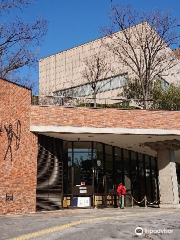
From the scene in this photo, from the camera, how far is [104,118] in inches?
813

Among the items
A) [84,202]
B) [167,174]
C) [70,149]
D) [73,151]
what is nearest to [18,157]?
[70,149]

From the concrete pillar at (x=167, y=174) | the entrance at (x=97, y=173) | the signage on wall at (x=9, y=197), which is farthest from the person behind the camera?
the concrete pillar at (x=167, y=174)

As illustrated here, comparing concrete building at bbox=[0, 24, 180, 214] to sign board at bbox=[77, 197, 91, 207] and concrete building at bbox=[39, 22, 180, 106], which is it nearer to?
sign board at bbox=[77, 197, 91, 207]

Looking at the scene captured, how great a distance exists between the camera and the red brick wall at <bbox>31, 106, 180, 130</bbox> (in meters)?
19.6

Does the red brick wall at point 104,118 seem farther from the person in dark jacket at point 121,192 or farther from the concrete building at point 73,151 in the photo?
the person in dark jacket at point 121,192

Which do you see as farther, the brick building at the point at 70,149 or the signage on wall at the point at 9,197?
the brick building at the point at 70,149

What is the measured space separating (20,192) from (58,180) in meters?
3.43

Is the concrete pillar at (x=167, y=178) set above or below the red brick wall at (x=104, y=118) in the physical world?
below

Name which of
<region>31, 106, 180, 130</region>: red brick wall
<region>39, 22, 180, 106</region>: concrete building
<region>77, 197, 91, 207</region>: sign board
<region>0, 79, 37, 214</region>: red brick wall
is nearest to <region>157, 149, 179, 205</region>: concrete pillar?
<region>31, 106, 180, 130</region>: red brick wall

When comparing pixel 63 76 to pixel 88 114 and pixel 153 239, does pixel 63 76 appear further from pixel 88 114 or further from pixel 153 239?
pixel 153 239

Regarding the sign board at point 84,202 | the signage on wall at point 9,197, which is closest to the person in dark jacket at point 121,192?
the sign board at point 84,202

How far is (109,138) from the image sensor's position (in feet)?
72.4

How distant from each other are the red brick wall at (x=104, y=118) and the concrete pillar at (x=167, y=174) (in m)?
2.41

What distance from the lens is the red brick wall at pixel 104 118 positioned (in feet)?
64.2
